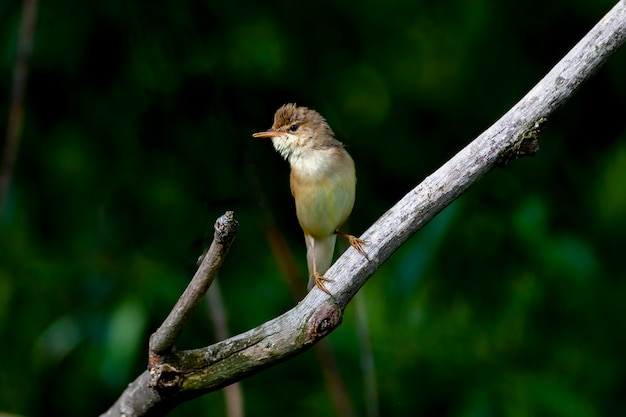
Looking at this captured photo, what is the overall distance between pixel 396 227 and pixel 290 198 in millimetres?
2212

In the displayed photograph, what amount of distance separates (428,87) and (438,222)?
1.08 metres

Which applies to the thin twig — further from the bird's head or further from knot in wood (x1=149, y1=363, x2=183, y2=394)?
knot in wood (x1=149, y1=363, x2=183, y2=394)

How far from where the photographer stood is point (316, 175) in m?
3.85

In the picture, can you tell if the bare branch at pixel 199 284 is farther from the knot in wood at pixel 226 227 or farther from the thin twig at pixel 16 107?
the thin twig at pixel 16 107

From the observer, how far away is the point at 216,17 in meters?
4.77

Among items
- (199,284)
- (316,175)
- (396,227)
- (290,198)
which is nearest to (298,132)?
(316,175)

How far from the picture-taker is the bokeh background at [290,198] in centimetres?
436

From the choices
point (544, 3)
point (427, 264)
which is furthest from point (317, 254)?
point (544, 3)

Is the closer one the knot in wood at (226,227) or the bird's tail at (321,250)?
the knot in wood at (226,227)

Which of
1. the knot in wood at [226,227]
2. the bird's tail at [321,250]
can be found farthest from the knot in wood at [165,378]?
the bird's tail at [321,250]

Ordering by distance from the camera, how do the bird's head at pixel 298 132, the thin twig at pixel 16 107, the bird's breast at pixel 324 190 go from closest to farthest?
1. the thin twig at pixel 16 107
2. the bird's breast at pixel 324 190
3. the bird's head at pixel 298 132

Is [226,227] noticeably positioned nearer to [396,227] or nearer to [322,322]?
[322,322]

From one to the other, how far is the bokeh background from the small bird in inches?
13.7

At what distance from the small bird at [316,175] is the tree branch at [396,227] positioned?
107cm
